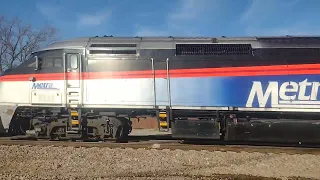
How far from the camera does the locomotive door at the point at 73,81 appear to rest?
1088cm

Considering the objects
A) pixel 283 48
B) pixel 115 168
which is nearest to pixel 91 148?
pixel 115 168

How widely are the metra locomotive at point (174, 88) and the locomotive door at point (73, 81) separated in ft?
0.11

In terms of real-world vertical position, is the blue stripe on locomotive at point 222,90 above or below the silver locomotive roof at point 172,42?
below

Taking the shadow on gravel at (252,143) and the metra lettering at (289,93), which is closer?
the metra lettering at (289,93)

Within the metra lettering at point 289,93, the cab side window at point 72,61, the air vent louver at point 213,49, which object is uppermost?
the air vent louver at point 213,49

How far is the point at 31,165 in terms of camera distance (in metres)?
7.60

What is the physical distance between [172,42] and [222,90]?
232cm

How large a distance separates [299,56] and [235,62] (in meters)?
2.04

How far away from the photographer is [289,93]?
10070 mm

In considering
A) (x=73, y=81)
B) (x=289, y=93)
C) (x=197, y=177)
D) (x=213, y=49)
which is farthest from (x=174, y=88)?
(x=197, y=177)

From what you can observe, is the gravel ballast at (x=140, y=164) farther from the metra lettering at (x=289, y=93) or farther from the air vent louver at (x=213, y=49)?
the air vent louver at (x=213, y=49)

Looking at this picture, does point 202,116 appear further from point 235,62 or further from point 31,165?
point 31,165

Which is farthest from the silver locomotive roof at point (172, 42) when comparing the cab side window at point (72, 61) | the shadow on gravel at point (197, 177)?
the shadow on gravel at point (197, 177)

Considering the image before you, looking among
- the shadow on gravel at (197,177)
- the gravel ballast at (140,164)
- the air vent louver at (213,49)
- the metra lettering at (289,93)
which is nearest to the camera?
the shadow on gravel at (197,177)
